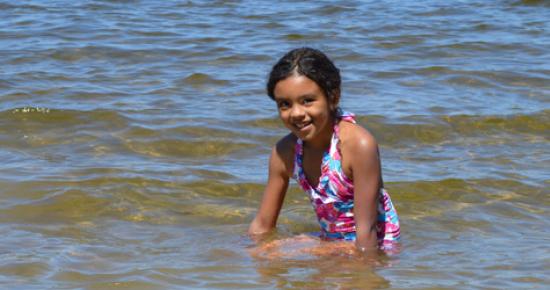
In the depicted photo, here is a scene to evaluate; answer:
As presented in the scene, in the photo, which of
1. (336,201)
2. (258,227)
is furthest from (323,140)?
(258,227)

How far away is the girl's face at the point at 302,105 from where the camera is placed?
172 inches

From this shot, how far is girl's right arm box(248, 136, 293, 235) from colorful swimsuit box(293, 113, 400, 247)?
0.05 meters

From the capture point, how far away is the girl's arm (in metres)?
4.45

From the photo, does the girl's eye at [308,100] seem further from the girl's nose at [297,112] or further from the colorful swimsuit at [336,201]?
the colorful swimsuit at [336,201]

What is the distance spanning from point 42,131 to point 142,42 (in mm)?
3182

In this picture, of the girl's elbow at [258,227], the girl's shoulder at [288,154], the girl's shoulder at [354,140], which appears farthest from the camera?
the girl's elbow at [258,227]

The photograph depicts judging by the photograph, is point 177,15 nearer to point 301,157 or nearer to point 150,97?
point 150,97

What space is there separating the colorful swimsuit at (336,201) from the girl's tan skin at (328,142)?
3cm

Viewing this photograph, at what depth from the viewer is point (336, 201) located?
468 cm

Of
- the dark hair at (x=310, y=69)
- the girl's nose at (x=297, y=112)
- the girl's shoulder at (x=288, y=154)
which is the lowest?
the girl's shoulder at (x=288, y=154)

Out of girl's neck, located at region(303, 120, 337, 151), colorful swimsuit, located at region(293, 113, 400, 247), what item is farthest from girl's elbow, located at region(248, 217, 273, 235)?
girl's neck, located at region(303, 120, 337, 151)

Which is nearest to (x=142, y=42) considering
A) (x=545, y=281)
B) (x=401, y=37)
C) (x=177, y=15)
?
(x=177, y=15)

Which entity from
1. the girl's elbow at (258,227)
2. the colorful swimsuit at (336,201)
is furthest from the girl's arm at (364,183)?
the girl's elbow at (258,227)

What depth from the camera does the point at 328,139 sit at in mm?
4621
